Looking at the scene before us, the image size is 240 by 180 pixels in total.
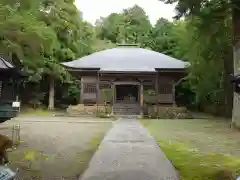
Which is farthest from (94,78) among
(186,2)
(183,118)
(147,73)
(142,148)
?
(142,148)

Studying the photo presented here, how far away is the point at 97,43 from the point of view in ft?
159

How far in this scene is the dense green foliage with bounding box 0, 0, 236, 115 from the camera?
18.6 metres

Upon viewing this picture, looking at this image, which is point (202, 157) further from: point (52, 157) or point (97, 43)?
point (97, 43)

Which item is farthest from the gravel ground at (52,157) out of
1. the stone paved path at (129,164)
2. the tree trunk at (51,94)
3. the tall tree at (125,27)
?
the tall tree at (125,27)

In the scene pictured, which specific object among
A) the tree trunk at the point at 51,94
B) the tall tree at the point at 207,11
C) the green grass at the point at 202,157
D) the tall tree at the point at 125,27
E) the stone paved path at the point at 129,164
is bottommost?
the green grass at the point at 202,157

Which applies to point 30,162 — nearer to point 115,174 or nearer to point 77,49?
point 115,174

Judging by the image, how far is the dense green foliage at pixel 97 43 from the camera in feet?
61.0

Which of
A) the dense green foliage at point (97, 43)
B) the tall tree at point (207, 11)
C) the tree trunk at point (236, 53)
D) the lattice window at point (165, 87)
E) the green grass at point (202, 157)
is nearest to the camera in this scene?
the green grass at point (202, 157)

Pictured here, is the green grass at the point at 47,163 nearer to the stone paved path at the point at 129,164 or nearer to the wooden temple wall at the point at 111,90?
the stone paved path at the point at 129,164

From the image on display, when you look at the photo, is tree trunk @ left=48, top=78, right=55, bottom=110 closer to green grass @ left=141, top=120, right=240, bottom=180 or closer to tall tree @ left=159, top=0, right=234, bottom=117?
tall tree @ left=159, top=0, right=234, bottom=117

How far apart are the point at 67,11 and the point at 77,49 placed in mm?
4768

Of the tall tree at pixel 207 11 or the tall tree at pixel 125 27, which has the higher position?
the tall tree at pixel 125 27

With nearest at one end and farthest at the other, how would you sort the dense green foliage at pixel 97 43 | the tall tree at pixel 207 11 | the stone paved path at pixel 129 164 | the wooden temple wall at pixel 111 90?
1. the stone paved path at pixel 129 164
2. the tall tree at pixel 207 11
3. the dense green foliage at pixel 97 43
4. the wooden temple wall at pixel 111 90

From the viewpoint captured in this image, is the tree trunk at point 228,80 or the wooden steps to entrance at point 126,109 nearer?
the tree trunk at point 228,80
